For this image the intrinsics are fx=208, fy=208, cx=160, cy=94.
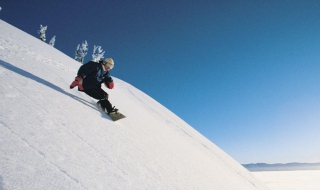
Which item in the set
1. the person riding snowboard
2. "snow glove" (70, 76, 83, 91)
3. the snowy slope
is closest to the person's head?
the person riding snowboard

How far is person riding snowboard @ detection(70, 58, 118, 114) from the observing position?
4305 millimetres

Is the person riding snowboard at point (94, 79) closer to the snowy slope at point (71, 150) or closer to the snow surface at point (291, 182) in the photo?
the snowy slope at point (71, 150)

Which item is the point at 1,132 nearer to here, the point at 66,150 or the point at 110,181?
the point at 66,150

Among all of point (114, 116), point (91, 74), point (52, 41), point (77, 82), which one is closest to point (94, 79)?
point (91, 74)

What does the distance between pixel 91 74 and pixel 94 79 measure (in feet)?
0.42

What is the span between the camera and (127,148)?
2.91 meters

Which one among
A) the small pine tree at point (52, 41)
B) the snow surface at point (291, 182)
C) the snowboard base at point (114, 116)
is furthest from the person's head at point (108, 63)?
the small pine tree at point (52, 41)

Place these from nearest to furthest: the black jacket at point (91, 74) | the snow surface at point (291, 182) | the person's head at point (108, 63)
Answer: the black jacket at point (91, 74) < the person's head at point (108, 63) < the snow surface at point (291, 182)

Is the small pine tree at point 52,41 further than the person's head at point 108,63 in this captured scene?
Yes

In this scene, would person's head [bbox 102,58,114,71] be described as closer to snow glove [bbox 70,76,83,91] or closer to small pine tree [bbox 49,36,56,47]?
snow glove [bbox 70,76,83,91]

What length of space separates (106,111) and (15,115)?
6.41 feet

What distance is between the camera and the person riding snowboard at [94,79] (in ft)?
14.1

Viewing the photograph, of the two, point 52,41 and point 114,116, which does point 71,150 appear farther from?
point 52,41

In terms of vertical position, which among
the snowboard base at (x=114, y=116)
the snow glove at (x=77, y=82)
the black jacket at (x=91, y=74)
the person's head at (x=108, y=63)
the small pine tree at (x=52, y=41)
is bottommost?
the snowboard base at (x=114, y=116)
